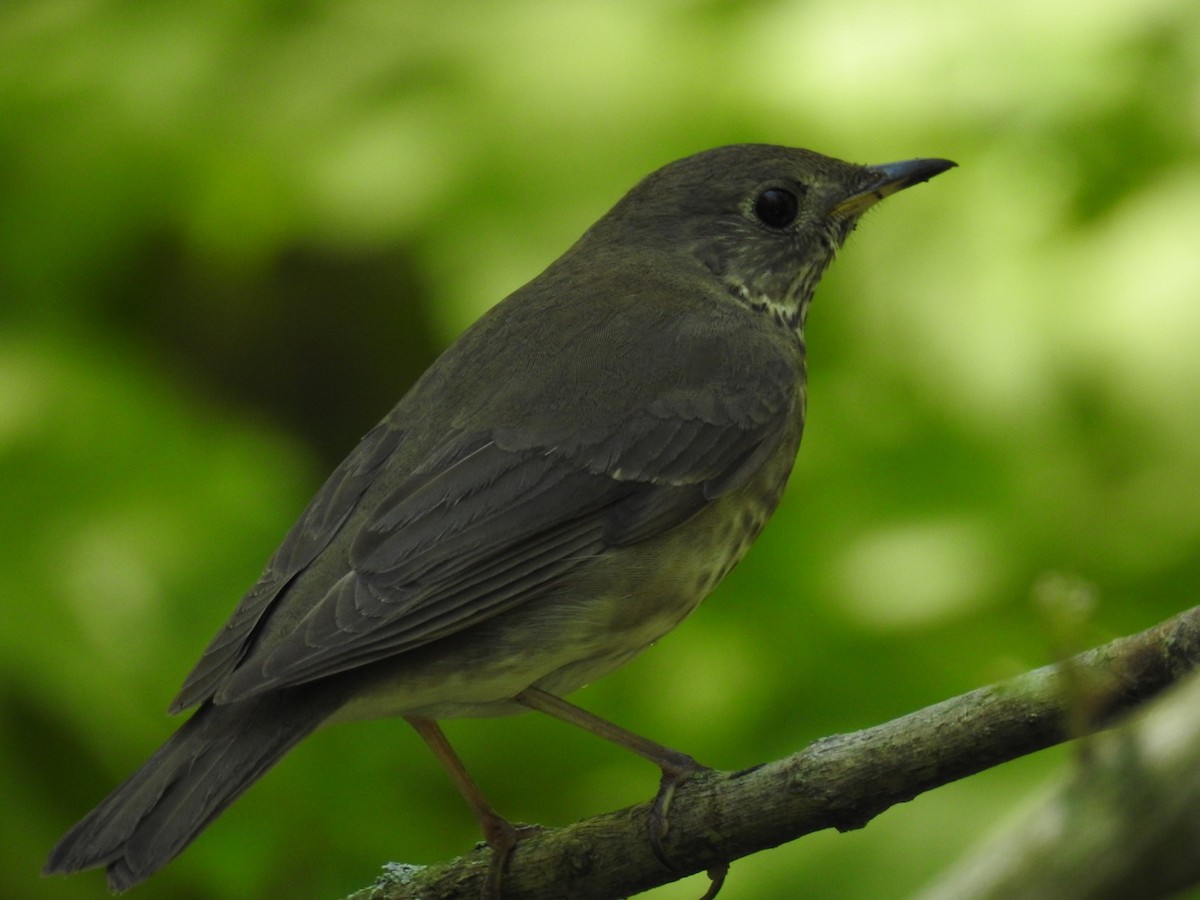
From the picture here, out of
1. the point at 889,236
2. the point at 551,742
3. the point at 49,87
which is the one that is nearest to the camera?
the point at 551,742

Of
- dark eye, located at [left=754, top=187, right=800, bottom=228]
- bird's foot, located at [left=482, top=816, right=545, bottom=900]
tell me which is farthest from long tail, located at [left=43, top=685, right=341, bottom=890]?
dark eye, located at [left=754, top=187, right=800, bottom=228]

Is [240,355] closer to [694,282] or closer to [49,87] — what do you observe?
[49,87]

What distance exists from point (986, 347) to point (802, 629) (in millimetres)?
759

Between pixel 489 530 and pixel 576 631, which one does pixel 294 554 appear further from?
pixel 576 631

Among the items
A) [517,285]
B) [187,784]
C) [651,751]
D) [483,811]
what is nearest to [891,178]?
[517,285]

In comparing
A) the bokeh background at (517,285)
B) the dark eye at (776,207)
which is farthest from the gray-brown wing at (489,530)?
the dark eye at (776,207)

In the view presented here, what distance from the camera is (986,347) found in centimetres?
339

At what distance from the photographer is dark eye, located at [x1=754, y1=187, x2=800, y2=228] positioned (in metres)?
3.56

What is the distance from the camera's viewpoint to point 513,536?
2.75 meters

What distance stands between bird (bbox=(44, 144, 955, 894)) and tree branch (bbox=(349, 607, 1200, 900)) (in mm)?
114

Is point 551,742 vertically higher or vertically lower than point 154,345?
lower

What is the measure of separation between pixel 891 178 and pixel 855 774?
168 cm

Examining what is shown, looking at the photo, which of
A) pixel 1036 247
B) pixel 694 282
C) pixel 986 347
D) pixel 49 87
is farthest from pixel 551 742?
pixel 49 87

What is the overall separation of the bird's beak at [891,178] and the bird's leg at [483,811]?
4.81ft
